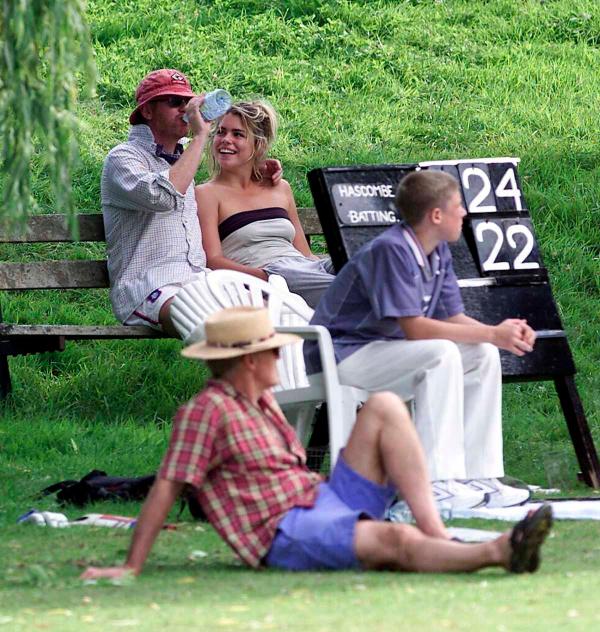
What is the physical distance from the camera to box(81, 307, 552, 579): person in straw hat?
4414mm

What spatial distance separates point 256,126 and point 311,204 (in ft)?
10.0

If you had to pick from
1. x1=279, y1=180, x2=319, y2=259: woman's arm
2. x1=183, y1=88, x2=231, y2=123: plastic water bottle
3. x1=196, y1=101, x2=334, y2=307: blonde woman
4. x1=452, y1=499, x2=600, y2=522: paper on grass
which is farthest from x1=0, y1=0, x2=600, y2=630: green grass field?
x1=183, y1=88, x2=231, y2=123: plastic water bottle

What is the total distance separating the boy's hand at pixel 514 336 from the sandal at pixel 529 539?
1845 millimetres

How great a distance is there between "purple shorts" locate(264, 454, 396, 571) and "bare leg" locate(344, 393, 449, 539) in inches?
2.8

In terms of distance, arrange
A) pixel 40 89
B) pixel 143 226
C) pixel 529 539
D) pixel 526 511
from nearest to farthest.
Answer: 1. pixel 529 539
2. pixel 40 89
3. pixel 526 511
4. pixel 143 226

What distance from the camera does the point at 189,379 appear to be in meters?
8.92

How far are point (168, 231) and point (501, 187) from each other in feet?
5.66

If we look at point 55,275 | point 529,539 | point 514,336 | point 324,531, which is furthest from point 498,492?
point 55,275

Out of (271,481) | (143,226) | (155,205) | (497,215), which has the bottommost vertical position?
(271,481)

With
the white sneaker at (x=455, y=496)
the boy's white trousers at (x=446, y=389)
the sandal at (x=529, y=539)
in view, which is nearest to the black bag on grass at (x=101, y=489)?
the boy's white trousers at (x=446, y=389)

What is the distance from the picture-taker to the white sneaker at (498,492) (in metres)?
6.02

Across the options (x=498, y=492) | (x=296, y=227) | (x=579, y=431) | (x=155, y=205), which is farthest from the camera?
(x=296, y=227)

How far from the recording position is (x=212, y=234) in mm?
7641

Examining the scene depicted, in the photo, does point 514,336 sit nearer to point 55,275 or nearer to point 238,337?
point 238,337
